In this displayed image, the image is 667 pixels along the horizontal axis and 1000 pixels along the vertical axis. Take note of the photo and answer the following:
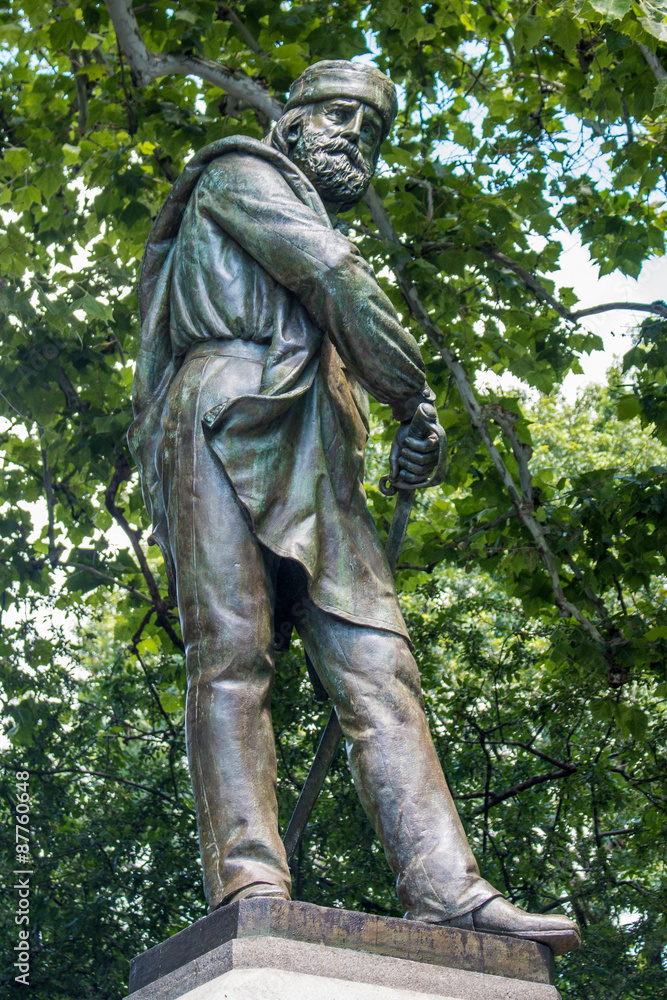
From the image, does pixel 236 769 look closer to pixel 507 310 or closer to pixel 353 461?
pixel 353 461

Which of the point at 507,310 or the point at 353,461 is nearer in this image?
A: the point at 353,461

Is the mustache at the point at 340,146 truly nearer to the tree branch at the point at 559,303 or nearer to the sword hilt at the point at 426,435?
the sword hilt at the point at 426,435

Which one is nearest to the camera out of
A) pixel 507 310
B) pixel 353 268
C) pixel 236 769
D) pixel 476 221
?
pixel 236 769

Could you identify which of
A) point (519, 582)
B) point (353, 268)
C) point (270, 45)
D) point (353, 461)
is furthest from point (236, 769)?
point (270, 45)

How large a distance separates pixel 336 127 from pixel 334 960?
234 cm

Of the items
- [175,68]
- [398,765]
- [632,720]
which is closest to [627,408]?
[632,720]

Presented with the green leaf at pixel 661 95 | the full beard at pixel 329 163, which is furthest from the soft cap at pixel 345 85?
the green leaf at pixel 661 95

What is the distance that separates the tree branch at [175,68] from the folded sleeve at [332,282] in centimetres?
323

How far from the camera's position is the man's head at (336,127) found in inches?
148

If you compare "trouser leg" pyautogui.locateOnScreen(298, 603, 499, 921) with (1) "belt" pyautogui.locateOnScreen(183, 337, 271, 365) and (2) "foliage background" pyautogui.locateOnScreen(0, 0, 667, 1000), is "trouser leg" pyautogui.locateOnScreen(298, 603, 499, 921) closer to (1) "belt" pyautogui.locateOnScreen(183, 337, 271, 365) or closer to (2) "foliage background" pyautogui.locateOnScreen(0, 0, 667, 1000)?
(1) "belt" pyautogui.locateOnScreen(183, 337, 271, 365)

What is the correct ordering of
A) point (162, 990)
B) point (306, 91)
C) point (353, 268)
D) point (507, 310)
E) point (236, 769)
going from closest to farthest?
point (162, 990), point (236, 769), point (353, 268), point (306, 91), point (507, 310)

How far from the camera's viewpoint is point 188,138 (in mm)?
7133

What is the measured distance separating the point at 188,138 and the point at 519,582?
3.09 meters

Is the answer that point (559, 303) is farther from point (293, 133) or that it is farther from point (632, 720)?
point (293, 133)
